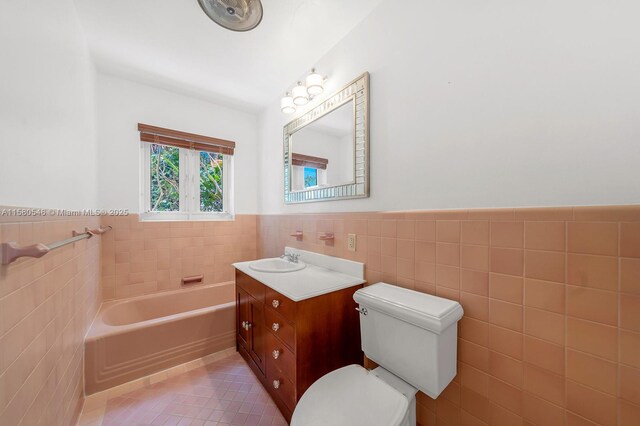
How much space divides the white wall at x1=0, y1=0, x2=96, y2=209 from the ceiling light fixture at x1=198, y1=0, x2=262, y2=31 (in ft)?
2.44

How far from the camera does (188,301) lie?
2424 millimetres

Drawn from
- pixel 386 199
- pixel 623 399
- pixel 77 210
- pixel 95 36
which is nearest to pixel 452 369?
pixel 623 399

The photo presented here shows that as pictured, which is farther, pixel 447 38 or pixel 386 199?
pixel 386 199

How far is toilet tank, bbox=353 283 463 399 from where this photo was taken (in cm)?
92

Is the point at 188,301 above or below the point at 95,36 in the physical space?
below

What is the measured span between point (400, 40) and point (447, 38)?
0.28 meters

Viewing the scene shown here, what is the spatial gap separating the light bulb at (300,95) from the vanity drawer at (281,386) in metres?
1.92

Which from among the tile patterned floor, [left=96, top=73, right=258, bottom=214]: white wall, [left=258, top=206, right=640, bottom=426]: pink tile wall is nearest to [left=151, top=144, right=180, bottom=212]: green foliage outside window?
[left=96, top=73, right=258, bottom=214]: white wall

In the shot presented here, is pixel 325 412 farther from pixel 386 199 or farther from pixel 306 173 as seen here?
pixel 306 173

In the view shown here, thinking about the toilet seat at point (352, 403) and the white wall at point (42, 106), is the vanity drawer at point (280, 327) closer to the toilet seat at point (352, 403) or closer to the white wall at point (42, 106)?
the toilet seat at point (352, 403)

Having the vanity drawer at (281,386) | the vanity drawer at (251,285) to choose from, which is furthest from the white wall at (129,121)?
the vanity drawer at (281,386)

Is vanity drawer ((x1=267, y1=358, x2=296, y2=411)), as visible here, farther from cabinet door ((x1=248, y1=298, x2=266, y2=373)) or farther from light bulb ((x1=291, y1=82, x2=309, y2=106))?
light bulb ((x1=291, y1=82, x2=309, y2=106))

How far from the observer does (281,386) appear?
1324 mm

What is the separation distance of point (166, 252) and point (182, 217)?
15.3 inches
